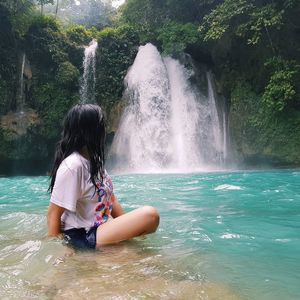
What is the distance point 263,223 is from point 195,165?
11.5 m

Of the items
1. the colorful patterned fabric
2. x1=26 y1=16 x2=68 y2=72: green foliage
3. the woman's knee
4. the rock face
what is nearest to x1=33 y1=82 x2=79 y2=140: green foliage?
the rock face

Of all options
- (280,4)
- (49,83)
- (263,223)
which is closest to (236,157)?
(280,4)

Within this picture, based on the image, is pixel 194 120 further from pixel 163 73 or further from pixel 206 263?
pixel 206 263

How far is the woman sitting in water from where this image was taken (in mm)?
2697

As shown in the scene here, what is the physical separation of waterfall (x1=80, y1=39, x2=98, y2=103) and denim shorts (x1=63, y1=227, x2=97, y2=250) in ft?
47.5

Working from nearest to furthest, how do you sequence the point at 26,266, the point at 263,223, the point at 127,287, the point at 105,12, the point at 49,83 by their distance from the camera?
the point at 127,287
the point at 26,266
the point at 263,223
the point at 49,83
the point at 105,12

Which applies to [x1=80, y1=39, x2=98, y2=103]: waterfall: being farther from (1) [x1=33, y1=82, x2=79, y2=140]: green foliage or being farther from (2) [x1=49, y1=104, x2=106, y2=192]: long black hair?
(2) [x1=49, y1=104, x2=106, y2=192]: long black hair

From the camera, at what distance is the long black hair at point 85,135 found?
274 cm

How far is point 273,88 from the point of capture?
13766 millimetres

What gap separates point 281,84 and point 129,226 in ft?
40.0

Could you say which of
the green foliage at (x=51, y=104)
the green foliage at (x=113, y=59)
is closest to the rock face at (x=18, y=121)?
the green foliage at (x=51, y=104)

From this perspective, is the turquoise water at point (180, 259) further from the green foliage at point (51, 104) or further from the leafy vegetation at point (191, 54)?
the green foliage at point (51, 104)

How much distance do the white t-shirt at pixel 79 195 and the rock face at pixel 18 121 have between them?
47.1 feet

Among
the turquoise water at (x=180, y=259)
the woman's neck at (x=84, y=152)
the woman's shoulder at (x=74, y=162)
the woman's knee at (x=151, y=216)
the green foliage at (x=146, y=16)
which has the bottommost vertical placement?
the turquoise water at (x=180, y=259)
